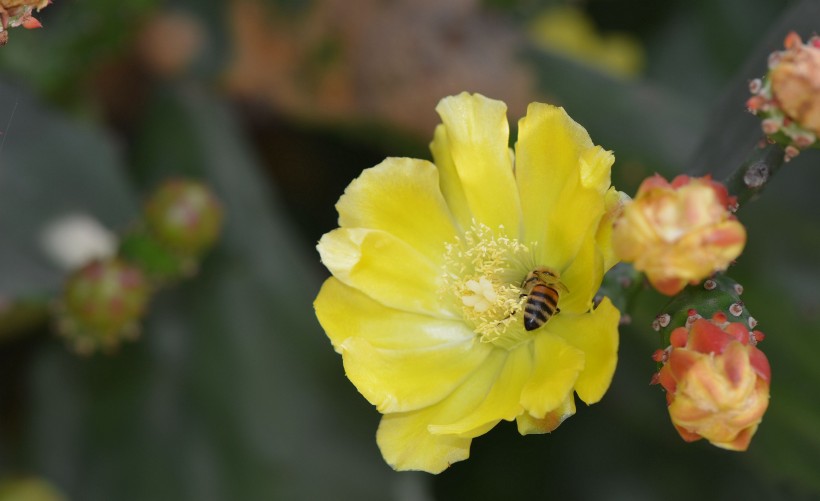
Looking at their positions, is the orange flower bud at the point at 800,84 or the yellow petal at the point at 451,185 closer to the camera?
the orange flower bud at the point at 800,84

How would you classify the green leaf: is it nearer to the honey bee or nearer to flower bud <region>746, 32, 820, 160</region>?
the honey bee

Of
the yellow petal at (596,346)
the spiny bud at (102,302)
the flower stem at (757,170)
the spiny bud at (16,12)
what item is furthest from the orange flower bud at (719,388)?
the spiny bud at (102,302)

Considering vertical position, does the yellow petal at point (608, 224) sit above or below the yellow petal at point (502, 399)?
above

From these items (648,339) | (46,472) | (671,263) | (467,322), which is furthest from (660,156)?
(46,472)

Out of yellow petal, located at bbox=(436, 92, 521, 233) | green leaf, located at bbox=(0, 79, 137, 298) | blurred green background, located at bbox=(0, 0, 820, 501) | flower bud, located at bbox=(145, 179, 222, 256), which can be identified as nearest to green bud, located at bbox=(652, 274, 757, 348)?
yellow petal, located at bbox=(436, 92, 521, 233)

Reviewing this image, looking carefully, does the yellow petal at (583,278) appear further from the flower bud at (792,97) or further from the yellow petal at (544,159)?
the flower bud at (792,97)
